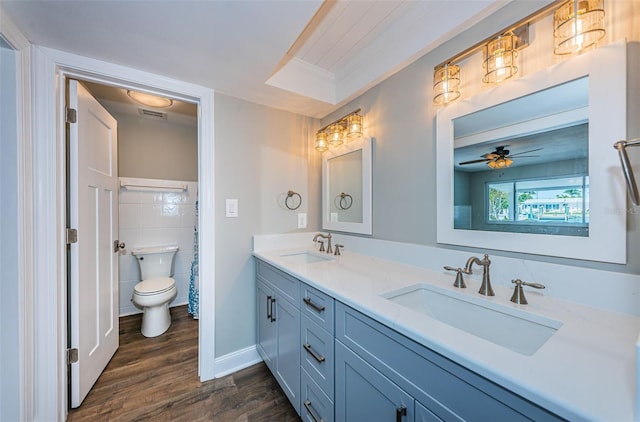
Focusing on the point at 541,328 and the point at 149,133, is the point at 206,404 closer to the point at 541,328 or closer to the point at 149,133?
the point at 541,328

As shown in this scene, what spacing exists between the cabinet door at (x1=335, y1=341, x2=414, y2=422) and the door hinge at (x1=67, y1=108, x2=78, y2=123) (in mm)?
1963

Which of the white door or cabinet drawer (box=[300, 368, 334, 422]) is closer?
cabinet drawer (box=[300, 368, 334, 422])

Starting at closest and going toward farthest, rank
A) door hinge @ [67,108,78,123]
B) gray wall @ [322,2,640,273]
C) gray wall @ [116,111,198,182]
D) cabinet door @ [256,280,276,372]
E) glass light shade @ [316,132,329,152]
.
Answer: gray wall @ [322,2,640,273]
door hinge @ [67,108,78,123]
cabinet door @ [256,280,276,372]
glass light shade @ [316,132,329,152]
gray wall @ [116,111,198,182]

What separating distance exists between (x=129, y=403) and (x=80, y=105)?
189 centimetres

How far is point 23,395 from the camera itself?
A: 3.88ft

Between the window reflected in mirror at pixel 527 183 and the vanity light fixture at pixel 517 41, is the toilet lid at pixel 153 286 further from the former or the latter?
the vanity light fixture at pixel 517 41

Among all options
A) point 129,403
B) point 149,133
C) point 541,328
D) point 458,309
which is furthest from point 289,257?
point 149,133

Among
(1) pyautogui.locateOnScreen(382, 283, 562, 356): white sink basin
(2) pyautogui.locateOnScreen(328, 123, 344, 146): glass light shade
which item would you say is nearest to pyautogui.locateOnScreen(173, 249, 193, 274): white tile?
(2) pyautogui.locateOnScreen(328, 123, 344, 146): glass light shade

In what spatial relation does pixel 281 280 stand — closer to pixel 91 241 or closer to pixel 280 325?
pixel 280 325

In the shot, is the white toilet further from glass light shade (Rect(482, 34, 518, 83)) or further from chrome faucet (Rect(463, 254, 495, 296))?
glass light shade (Rect(482, 34, 518, 83))

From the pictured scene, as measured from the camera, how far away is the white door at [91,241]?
1.44 metres

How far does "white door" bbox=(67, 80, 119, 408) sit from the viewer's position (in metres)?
1.44

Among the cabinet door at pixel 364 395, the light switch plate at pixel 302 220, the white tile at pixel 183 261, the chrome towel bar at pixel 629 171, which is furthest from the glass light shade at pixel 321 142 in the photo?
the white tile at pixel 183 261

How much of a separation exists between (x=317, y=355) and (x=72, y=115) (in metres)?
1.98
